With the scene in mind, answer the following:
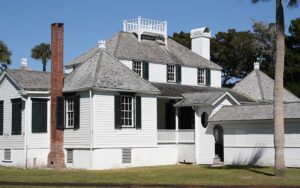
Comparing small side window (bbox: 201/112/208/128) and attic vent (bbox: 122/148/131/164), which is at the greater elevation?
small side window (bbox: 201/112/208/128)

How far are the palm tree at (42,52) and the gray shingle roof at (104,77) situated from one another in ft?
118

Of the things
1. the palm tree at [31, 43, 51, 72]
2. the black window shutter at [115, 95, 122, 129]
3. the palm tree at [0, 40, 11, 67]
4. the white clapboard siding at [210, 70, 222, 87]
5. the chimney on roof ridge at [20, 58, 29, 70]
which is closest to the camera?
the black window shutter at [115, 95, 122, 129]

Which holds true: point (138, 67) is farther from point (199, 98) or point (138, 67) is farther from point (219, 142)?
point (219, 142)

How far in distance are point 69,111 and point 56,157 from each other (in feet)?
9.27

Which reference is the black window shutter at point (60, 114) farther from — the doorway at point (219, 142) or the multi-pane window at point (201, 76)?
the multi-pane window at point (201, 76)

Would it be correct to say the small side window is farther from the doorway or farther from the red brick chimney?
the red brick chimney

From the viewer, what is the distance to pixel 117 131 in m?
34.3

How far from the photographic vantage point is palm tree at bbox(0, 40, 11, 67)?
58.7 m

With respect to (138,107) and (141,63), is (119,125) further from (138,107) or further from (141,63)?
(141,63)

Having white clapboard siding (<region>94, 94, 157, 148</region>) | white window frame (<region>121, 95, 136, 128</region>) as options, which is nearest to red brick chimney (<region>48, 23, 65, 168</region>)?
white clapboard siding (<region>94, 94, 157, 148</region>)

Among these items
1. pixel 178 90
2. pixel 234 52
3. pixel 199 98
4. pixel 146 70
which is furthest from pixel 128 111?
pixel 234 52

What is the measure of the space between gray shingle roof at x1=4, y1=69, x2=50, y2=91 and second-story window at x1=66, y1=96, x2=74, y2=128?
5.75 feet

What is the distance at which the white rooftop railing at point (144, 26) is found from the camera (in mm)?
45219

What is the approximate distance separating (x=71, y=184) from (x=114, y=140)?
42.4 ft
